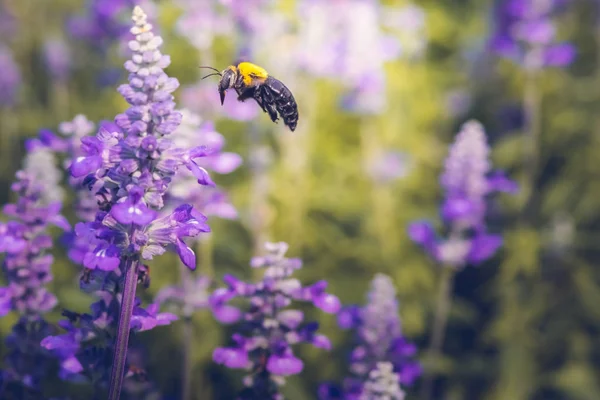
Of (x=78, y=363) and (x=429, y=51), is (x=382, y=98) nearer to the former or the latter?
(x=429, y=51)

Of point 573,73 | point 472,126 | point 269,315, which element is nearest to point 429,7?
point 573,73

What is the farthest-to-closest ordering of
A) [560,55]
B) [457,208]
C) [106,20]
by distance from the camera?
[106,20] → [560,55] → [457,208]

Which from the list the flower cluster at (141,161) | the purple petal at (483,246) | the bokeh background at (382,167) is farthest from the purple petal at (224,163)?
the purple petal at (483,246)

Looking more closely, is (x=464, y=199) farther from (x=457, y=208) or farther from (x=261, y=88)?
(x=261, y=88)

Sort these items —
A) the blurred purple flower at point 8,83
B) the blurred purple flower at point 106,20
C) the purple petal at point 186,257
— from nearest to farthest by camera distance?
the purple petal at point 186,257 < the blurred purple flower at point 106,20 < the blurred purple flower at point 8,83

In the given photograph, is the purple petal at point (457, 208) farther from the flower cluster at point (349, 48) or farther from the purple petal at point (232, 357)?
the flower cluster at point (349, 48)

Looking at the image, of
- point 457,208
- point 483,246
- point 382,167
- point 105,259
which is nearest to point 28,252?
point 105,259

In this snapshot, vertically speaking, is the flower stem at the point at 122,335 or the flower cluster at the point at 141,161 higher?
the flower cluster at the point at 141,161
